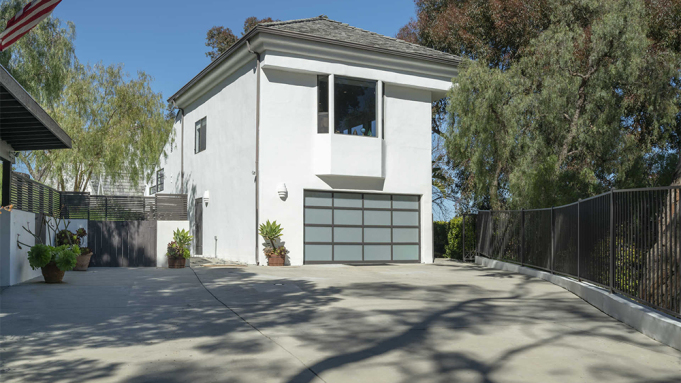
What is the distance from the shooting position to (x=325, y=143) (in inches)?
707

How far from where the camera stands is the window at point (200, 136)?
74.6ft

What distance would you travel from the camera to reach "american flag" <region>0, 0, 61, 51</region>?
24.3ft

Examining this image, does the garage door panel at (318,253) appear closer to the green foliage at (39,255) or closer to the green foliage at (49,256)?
the green foliage at (49,256)

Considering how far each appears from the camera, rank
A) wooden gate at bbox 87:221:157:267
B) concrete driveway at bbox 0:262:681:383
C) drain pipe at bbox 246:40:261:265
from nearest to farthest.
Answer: concrete driveway at bbox 0:262:681:383 → wooden gate at bbox 87:221:157:267 → drain pipe at bbox 246:40:261:265

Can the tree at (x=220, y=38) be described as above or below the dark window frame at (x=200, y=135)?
above

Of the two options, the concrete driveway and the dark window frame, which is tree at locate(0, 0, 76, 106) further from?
the concrete driveway

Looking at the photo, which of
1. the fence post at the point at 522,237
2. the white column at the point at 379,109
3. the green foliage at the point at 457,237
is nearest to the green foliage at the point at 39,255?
the white column at the point at 379,109

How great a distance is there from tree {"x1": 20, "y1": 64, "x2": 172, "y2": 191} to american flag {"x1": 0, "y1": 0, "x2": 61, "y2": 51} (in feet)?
45.4

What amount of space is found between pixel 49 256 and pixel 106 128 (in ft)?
37.5

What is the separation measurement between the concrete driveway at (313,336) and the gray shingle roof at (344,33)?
953 cm

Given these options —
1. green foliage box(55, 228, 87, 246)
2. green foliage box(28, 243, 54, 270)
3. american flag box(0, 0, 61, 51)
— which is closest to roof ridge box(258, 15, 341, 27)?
green foliage box(55, 228, 87, 246)

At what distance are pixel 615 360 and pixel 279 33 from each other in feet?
44.4

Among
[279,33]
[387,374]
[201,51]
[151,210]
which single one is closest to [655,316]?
[387,374]

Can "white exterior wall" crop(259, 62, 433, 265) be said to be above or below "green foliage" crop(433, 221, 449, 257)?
above
